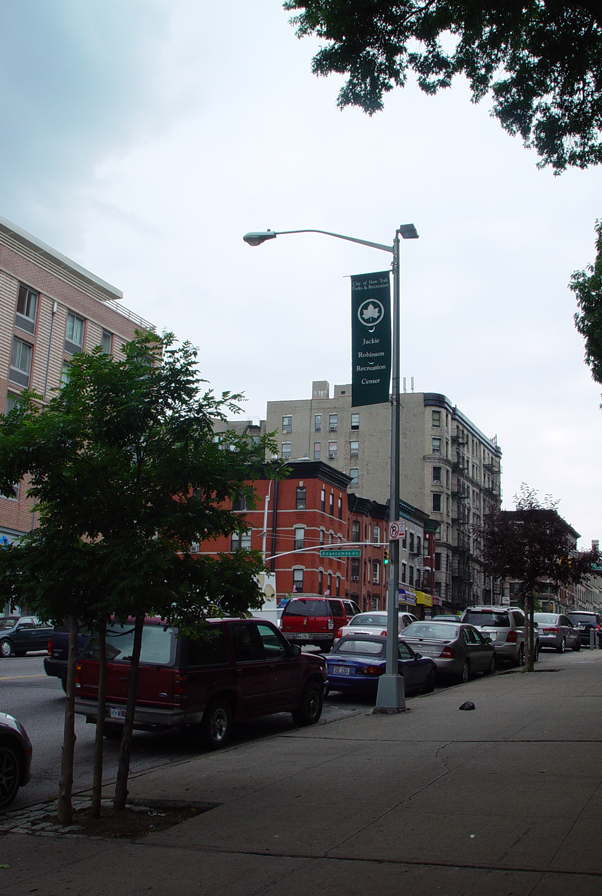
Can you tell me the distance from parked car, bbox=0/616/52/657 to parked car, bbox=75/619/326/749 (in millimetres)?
18651

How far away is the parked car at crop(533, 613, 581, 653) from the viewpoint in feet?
109

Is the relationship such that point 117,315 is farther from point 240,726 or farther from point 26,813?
point 26,813

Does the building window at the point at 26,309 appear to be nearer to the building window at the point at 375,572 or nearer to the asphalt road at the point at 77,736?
the asphalt road at the point at 77,736

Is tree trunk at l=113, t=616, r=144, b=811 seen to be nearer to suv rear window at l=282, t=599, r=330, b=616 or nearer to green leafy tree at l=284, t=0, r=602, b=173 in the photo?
green leafy tree at l=284, t=0, r=602, b=173

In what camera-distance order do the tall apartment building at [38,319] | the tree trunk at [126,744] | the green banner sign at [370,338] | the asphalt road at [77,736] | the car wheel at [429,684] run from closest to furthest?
1. the tree trunk at [126,744]
2. the asphalt road at [77,736]
3. the green banner sign at [370,338]
4. the car wheel at [429,684]
5. the tall apartment building at [38,319]

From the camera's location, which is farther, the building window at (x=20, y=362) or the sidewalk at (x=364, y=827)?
the building window at (x=20, y=362)

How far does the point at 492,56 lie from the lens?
1000cm

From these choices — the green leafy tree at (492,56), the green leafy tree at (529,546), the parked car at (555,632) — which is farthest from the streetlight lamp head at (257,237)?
the parked car at (555,632)

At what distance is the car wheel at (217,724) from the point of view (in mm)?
11016

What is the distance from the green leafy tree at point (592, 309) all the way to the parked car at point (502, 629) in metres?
9.92

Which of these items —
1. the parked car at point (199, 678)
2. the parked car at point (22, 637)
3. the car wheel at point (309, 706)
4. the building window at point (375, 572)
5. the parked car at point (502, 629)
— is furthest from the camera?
the building window at point (375, 572)

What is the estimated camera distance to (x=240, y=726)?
533 inches

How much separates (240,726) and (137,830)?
6608 mm

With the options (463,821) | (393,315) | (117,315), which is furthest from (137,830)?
(117,315)
